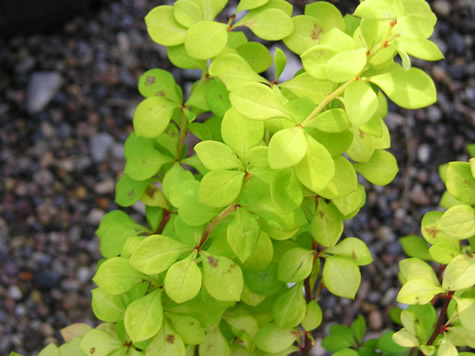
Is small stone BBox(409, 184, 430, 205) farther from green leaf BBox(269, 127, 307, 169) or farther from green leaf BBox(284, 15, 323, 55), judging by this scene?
green leaf BBox(269, 127, 307, 169)

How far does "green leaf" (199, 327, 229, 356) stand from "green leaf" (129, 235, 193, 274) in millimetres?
191

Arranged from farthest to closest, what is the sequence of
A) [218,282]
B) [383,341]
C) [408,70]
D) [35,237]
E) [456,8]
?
[456,8] < [35,237] < [383,341] < [218,282] < [408,70]

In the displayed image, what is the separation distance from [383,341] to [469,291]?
0.23 m

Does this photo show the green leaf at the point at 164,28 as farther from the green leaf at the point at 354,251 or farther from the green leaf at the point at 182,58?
the green leaf at the point at 354,251

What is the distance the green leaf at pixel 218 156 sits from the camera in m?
0.66

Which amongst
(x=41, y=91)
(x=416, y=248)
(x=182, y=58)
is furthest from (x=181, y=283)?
(x=41, y=91)

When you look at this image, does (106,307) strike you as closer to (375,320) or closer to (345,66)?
(345,66)

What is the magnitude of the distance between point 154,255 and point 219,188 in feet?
0.45

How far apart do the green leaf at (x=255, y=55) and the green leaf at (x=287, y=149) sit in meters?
0.32

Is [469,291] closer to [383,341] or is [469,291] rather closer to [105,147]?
[383,341]

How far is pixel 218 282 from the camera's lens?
71cm

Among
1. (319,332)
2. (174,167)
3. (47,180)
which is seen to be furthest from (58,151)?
(174,167)

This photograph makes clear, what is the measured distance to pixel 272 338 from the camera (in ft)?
2.90

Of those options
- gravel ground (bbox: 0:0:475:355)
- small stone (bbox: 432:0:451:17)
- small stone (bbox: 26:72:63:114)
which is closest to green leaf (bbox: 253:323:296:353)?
gravel ground (bbox: 0:0:475:355)
